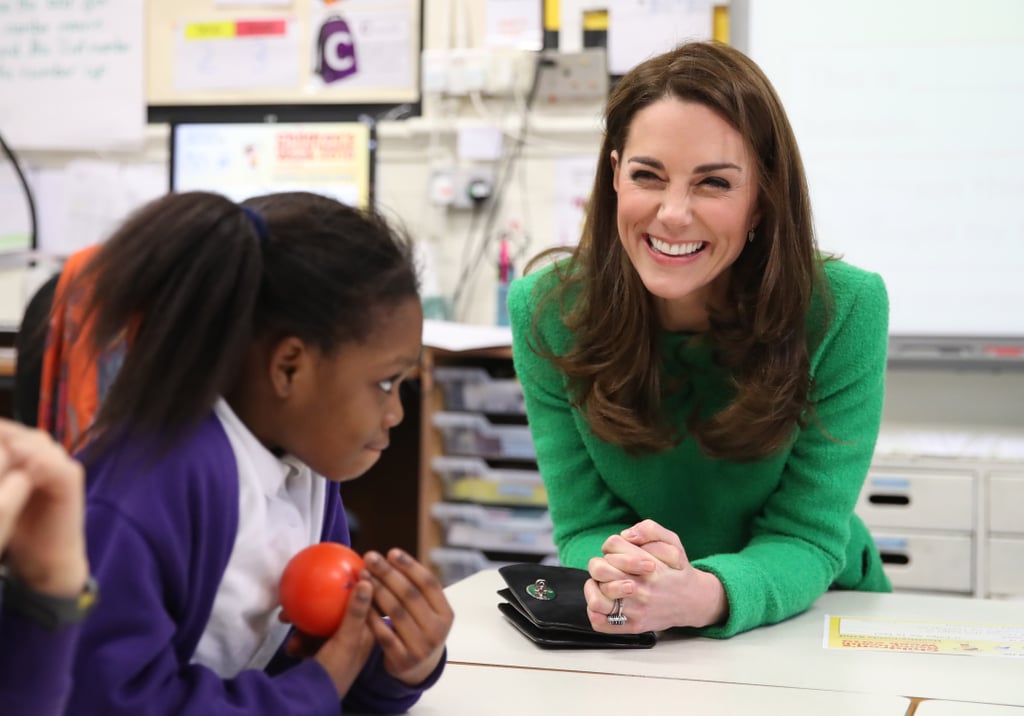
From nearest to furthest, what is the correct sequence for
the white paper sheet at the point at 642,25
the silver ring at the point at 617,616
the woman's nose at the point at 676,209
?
1. the silver ring at the point at 617,616
2. the woman's nose at the point at 676,209
3. the white paper sheet at the point at 642,25

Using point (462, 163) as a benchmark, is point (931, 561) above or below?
below

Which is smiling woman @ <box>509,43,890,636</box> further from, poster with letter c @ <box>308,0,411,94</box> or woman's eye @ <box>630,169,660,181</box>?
poster with letter c @ <box>308,0,411,94</box>

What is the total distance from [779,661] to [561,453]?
0.42 metres

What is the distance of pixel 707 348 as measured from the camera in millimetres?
1298

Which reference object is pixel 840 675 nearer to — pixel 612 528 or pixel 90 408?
pixel 612 528

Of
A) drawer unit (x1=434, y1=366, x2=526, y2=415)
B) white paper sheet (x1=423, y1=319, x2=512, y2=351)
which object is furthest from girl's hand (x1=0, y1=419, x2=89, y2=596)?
drawer unit (x1=434, y1=366, x2=526, y2=415)

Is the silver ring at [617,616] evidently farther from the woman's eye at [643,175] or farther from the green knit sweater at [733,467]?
the woman's eye at [643,175]

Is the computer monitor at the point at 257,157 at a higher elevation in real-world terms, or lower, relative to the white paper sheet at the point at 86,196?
higher

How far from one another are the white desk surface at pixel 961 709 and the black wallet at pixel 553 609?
262mm

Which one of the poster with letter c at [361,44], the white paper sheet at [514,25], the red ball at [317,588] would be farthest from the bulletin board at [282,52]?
the red ball at [317,588]

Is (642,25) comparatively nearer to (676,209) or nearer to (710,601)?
(676,209)

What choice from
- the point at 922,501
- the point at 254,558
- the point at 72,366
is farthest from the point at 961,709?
the point at 922,501

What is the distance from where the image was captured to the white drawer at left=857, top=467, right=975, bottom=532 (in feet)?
7.71

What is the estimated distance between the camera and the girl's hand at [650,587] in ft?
3.31
